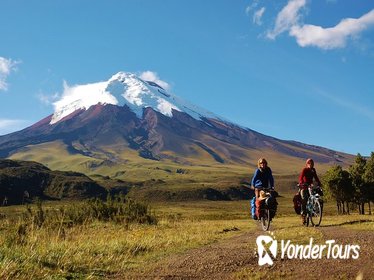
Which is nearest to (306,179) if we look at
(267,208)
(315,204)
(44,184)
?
(315,204)

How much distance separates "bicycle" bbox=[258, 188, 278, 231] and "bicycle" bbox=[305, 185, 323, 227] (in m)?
2.42

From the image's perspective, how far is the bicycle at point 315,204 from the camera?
2031 cm

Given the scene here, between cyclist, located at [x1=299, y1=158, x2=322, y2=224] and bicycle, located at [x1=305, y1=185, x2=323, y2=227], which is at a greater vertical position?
cyclist, located at [x1=299, y1=158, x2=322, y2=224]

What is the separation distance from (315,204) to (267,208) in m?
2.88

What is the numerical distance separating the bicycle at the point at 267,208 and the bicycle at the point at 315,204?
7.93 feet

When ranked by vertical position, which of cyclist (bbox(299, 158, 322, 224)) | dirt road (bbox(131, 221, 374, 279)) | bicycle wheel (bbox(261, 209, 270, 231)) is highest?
cyclist (bbox(299, 158, 322, 224))

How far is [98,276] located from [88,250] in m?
2.66

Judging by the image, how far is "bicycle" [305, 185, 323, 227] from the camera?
66.6 feet

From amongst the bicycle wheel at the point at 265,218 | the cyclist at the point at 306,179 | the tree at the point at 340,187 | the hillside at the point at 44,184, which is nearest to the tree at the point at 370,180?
the tree at the point at 340,187

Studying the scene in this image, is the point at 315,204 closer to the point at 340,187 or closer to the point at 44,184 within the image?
the point at 340,187

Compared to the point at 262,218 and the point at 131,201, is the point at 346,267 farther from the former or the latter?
the point at 131,201

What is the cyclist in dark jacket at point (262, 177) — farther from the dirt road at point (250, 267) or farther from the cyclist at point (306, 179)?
the dirt road at point (250, 267)

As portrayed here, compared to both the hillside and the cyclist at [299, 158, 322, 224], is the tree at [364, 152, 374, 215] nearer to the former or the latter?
the cyclist at [299, 158, 322, 224]

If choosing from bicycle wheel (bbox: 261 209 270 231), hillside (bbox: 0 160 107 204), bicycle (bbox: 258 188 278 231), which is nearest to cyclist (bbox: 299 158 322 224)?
bicycle (bbox: 258 188 278 231)
